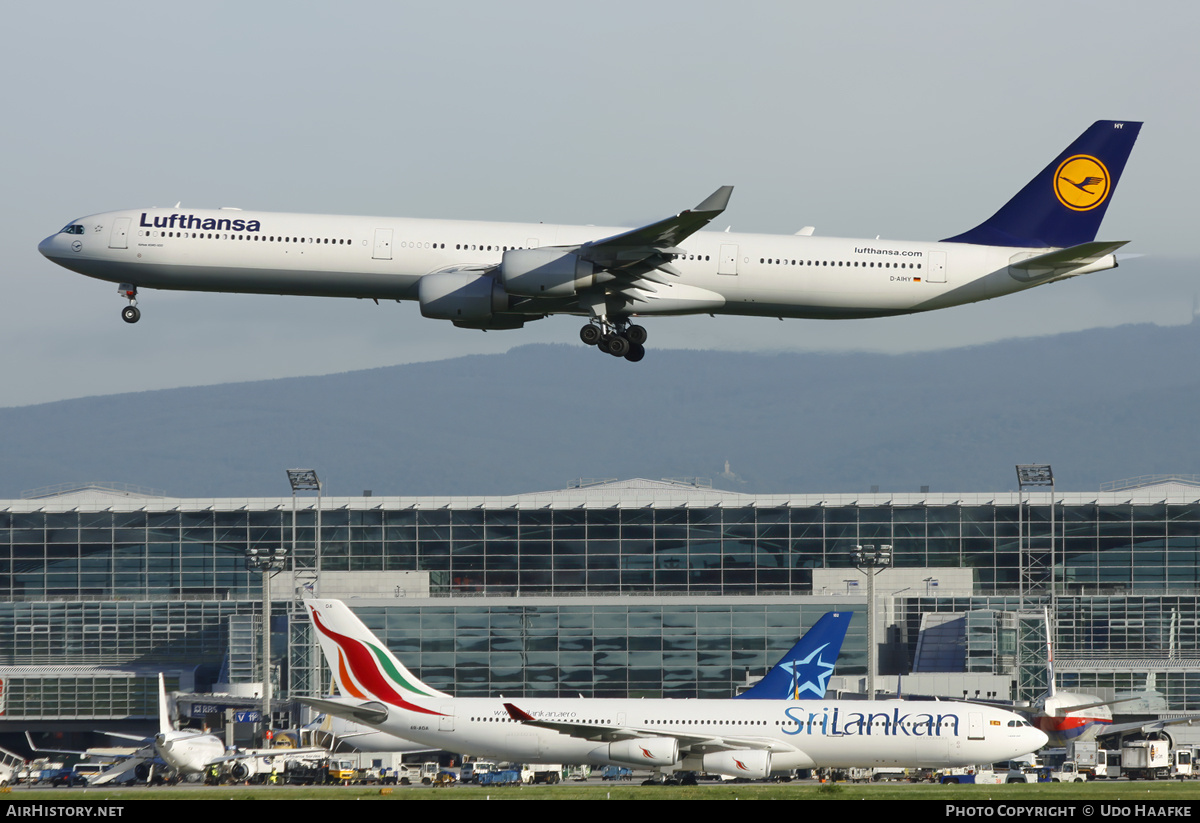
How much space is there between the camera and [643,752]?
5341 cm

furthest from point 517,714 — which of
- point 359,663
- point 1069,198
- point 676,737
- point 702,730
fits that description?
point 1069,198

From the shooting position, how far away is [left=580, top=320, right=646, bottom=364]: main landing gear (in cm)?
5431

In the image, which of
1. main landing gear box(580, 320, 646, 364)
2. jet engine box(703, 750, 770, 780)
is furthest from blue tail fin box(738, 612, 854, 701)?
main landing gear box(580, 320, 646, 364)

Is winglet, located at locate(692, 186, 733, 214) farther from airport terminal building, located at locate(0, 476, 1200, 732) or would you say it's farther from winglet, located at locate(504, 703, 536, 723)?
airport terminal building, located at locate(0, 476, 1200, 732)

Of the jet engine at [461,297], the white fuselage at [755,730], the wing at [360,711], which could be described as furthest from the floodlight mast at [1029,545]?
the jet engine at [461,297]

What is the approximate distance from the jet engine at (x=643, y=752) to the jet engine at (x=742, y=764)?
52.3 inches

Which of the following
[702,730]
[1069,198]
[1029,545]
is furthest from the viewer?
[1029,545]

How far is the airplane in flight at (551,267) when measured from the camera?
5191 centimetres

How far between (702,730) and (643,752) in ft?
7.67

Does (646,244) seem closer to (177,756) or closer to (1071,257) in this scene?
(1071,257)

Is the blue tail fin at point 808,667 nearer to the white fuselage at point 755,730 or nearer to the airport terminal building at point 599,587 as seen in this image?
the white fuselage at point 755,730

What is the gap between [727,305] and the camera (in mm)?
53719

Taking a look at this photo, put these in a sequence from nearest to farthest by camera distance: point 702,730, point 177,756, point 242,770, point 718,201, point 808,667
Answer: point 718,201 → point 702,730 → point 177,756 → point 808,667 → point 242,770

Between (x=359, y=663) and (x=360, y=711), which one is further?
(x=359, y=663)
